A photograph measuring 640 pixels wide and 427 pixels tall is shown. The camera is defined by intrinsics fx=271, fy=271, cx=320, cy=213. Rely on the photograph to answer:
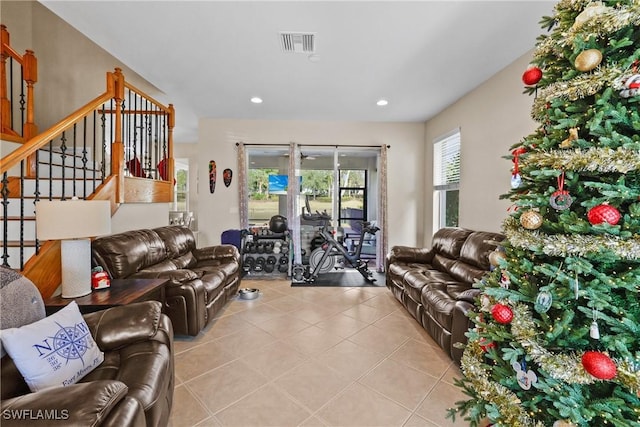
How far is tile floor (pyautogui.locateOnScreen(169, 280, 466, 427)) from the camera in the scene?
174 cm

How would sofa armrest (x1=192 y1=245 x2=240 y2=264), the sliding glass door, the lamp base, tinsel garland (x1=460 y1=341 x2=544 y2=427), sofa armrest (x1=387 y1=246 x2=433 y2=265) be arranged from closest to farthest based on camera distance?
tinsel garland (x1=460 y1=341 x2=544 y2=427), the lamp base, sofa armrest (x1=192 y1=245 x2=240 y2=264), sofa armrest (x1=387 y1=246 x2=433 y2=265), the sliding glass door

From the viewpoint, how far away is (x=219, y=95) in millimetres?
4086

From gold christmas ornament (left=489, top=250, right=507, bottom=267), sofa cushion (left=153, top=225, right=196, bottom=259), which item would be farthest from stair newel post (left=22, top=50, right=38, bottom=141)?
gold christmas ornament (left=489, top=250, right=507, bottom=267)

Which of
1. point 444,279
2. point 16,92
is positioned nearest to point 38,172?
point 16,92

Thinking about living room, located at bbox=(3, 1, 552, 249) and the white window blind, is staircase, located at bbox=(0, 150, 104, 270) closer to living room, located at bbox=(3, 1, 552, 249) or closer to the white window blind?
living room, located at bbox=(3, 1, 552, 249)

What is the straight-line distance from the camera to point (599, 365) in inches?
34.5

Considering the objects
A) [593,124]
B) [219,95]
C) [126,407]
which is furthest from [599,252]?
[219,95]

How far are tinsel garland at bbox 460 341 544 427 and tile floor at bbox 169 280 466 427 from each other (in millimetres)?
681

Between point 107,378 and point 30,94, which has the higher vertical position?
point 30,94

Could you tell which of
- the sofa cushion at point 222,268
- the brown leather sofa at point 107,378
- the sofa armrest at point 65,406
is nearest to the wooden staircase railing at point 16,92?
the brown leather sofa at point 107,378

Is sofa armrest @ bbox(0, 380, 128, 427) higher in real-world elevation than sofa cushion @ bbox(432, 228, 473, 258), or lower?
lower

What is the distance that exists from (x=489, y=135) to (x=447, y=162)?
129cm

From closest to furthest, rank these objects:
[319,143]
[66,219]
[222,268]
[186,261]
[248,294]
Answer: [66,219]
[222,268]
[186,261]
[248,294]
[319,143]

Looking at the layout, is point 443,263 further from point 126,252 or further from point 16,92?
point 16,92
